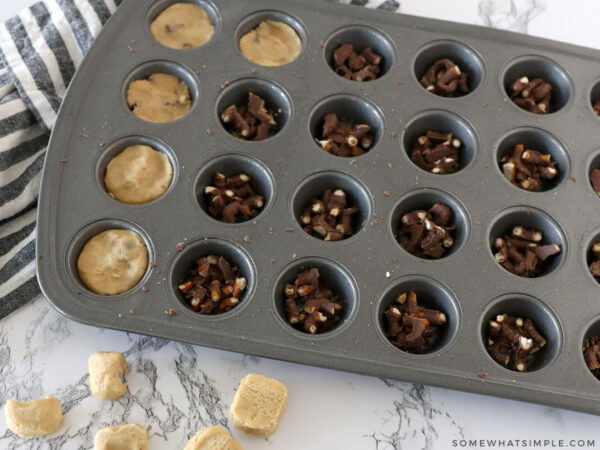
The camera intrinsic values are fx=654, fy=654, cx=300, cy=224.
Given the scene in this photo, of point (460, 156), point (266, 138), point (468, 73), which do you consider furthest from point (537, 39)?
point (266, 138)

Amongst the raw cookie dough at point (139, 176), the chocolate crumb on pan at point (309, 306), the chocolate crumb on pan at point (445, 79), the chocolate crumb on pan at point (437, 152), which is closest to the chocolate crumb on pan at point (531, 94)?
the chocolate crumb on pan at point (445, 79)

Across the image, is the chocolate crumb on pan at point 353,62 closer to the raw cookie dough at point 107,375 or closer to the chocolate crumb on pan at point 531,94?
the chocolate crumb on pan at point 531,94

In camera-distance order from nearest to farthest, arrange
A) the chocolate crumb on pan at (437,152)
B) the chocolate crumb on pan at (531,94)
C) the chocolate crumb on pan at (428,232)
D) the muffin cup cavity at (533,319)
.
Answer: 1. the muffin cup cavity at (533,319)
2. the chocolate crumb on pan at (428,232)
3. the chocolate crumb on pan at (437,152)
4. the chocolate crumb on pan at (531,94)

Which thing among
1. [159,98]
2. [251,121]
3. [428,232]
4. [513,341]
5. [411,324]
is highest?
[159,98]

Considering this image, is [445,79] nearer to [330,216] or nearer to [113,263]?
[330,216]

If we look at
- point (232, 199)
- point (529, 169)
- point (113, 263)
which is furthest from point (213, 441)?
point (529, 169)

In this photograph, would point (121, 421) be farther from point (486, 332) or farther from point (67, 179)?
point (486, 332)
